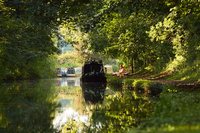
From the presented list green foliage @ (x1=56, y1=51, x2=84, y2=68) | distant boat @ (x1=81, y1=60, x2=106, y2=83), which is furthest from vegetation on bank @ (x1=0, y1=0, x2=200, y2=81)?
green foliage @ (x1=56, y1=51, x2=84, y2=68)

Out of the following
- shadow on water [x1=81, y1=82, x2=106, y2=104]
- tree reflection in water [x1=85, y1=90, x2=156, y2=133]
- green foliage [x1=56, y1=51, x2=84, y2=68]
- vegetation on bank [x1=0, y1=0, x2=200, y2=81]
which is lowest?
tree reflection in water [x1=85, y1=90, x2=156, y2=133]

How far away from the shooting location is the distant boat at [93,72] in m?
63.4

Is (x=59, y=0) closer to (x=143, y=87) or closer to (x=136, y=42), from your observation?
(x=143, y=87)

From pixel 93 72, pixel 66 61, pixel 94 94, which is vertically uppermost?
pixel 66 61

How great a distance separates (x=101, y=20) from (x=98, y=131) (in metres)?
9.21

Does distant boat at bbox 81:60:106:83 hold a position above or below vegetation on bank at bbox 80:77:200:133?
above

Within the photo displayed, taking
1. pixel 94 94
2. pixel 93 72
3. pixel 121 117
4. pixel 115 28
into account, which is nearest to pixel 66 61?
pixel 93 72

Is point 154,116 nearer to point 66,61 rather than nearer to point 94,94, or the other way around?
point 94,94

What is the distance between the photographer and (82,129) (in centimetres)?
1898

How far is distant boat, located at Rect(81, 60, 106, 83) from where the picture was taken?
6342cm

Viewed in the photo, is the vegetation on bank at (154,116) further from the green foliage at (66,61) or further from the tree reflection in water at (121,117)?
the green foliage at (66,61)

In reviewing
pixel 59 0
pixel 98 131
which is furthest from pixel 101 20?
pixel 98 131

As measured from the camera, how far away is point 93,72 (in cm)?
6488

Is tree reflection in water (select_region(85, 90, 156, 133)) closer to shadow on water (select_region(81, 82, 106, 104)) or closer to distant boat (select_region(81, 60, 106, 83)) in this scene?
shadow on water (select_region(81, 82, 106, 104))
